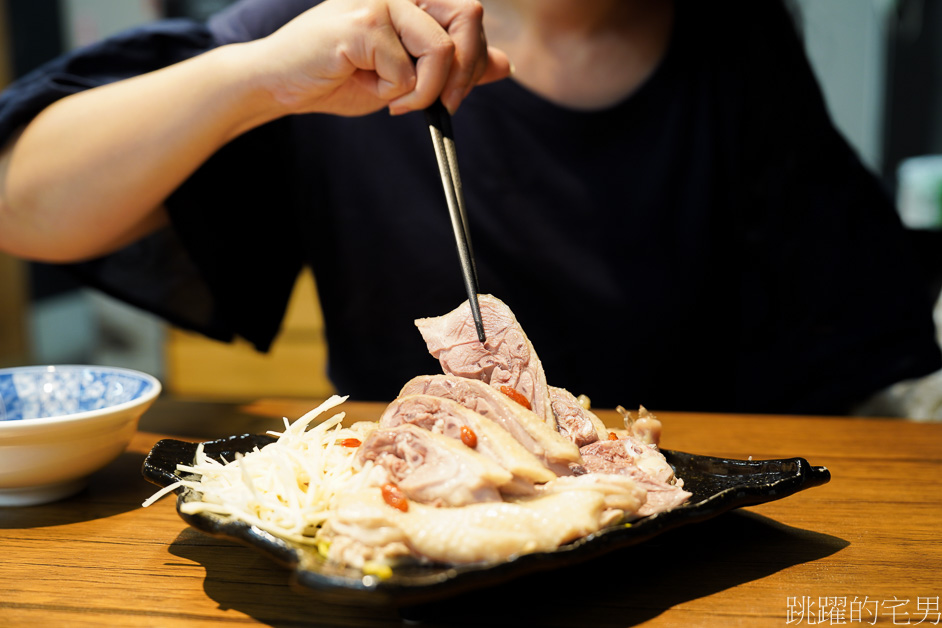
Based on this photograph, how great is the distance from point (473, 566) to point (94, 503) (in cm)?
68

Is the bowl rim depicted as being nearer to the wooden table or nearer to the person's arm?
the wooden table

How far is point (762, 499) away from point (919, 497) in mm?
384

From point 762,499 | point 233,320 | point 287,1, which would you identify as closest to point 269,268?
point 233,320

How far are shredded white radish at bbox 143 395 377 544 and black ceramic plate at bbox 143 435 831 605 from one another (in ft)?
0.07

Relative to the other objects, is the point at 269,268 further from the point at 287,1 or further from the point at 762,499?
the point at 762,499

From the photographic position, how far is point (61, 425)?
40.1 inches

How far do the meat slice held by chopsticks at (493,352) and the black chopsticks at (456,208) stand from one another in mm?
15

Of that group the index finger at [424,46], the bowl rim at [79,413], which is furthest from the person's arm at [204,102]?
the bowl rim at [79,413]

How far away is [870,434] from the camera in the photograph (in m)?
1.45

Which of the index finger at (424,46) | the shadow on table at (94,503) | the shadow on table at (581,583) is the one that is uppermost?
the index finger at (424,46)

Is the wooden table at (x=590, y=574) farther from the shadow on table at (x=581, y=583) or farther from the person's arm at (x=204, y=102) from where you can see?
the person's arm at (x=204, y=102)

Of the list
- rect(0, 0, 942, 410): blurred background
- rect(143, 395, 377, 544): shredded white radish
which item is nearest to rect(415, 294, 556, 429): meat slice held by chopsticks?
rect(143, 395, 377, 544): shredded white radish

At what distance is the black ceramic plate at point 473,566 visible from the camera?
0.67 meters

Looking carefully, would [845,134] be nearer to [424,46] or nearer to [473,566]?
[424,46]
